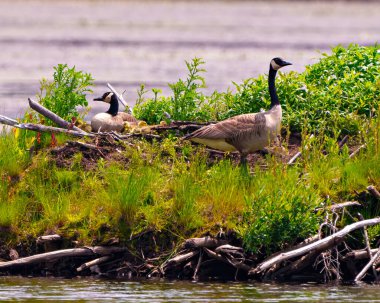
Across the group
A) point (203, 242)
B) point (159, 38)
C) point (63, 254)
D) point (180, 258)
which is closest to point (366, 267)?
point (203, 242)

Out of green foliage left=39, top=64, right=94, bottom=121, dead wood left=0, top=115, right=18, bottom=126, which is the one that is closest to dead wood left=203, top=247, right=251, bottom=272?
dead wood left=0, top=115, right=18, bottom=126

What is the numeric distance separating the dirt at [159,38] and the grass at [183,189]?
9.88 ft

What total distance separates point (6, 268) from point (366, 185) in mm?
4164

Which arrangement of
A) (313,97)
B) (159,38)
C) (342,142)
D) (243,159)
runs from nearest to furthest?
(243,159)
(342,142)
(313,97)
(159,38)

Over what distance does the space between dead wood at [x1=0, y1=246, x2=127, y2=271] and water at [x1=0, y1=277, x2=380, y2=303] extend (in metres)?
0.22

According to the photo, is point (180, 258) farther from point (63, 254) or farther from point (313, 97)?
point (313, 97)

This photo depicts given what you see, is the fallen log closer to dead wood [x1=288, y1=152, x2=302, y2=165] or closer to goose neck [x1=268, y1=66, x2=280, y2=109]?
goose neck [x1=268, y1=66, x2=280, y2=109]

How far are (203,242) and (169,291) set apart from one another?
33.9 inches

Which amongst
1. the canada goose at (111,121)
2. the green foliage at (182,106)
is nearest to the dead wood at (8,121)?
the canada goose at (111,121)

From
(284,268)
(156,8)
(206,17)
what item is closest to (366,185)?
(284,268)

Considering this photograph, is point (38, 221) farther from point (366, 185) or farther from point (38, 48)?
point (38, 48)

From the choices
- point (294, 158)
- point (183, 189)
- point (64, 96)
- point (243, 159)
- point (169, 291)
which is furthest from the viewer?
point (64, 96)

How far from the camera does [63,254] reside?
13.6m

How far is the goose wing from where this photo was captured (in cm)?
1479
